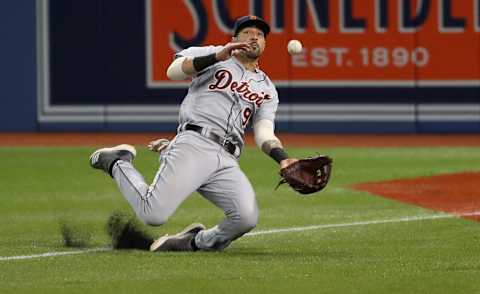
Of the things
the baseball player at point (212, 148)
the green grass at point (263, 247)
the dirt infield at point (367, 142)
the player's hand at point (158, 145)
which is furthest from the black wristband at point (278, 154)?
the dirt infield at point (367, 142)

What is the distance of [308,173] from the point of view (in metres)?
7.79

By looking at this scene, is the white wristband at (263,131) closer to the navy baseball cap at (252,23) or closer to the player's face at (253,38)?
the player's face at (253,38)

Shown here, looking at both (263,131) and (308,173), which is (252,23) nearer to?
(263,131)

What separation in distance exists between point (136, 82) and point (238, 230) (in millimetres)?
11266

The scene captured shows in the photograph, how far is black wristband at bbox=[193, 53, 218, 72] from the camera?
7797mm

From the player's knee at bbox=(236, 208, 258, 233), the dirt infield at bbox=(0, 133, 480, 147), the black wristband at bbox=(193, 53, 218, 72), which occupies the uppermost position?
the black wristband at bbox=(193, 53, 218, 72)

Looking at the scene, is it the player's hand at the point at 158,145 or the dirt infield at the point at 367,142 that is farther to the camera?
the dirt infield at the point at 367,142

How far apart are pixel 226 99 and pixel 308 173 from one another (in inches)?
27.7

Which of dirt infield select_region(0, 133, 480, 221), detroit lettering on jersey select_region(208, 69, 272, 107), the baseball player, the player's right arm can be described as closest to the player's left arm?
the baseball player

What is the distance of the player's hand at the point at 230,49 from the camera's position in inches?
300

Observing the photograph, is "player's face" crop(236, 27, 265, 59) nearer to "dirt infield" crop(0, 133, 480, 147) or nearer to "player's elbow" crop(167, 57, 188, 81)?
"player's elbow" crop(167, 57, 188, 81)

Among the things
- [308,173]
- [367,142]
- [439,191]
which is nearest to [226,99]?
[308,173]

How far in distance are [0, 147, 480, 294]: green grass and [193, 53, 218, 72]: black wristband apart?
1.05 metres

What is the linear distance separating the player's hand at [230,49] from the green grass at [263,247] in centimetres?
111
